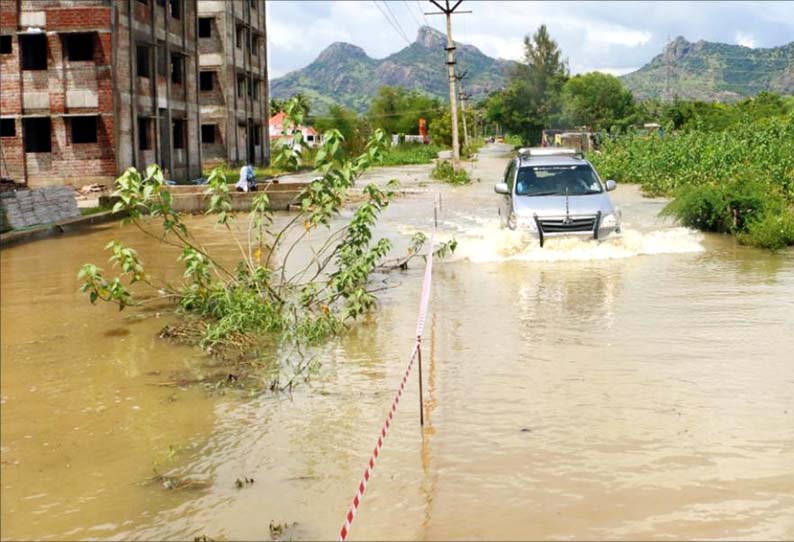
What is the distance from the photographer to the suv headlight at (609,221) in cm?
1580

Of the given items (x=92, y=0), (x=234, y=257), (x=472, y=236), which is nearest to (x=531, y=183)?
(x=472, y=236)

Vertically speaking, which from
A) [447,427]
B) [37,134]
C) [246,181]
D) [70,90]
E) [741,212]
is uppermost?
[70,90]

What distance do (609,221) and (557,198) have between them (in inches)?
36.8

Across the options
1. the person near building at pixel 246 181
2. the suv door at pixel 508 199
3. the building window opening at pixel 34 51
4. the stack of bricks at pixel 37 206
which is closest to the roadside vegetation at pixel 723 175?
the suv door at pixel 508 199

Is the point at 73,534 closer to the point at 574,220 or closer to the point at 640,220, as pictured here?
the point at 574,220

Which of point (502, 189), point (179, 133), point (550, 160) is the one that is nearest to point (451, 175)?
point (179, 133)

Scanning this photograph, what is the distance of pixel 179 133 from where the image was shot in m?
42.6

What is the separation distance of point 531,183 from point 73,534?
12670 millimetres

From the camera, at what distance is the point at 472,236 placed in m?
20.0

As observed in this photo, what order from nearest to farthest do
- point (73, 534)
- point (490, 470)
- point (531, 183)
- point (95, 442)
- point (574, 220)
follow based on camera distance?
point (73, 534) → point (490, 470) → point (95, 442) → point (574, 220) → point (531, 183)

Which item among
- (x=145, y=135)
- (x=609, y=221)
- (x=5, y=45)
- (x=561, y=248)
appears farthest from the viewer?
(x=145, y=135)

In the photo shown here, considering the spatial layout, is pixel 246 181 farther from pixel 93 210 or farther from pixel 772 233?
pixel 772 233

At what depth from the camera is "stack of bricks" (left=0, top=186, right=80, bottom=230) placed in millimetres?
20078

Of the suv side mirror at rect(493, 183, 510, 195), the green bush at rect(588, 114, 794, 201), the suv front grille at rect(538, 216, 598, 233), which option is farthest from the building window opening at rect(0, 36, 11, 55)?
the suv front grille at rect(538, 216, 598, 233)
